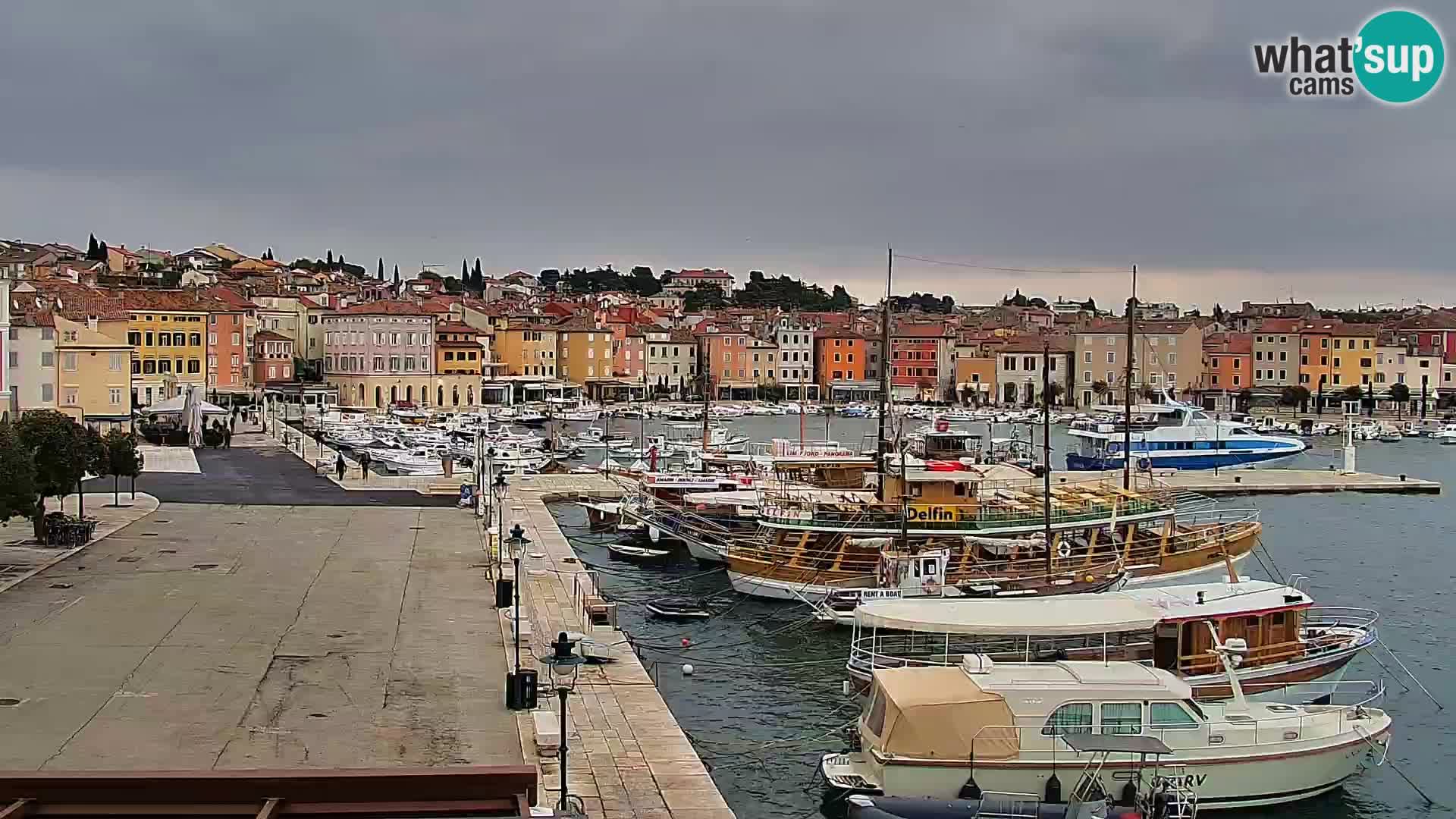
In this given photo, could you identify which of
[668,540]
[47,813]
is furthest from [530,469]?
[47,813]

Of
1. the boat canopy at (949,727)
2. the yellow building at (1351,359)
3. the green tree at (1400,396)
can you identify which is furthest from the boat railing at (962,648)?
the yellow building at (1351,359)

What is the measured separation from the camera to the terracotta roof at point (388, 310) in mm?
96125

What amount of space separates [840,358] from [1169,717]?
104784 millimetres

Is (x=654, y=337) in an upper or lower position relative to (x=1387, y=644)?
upper

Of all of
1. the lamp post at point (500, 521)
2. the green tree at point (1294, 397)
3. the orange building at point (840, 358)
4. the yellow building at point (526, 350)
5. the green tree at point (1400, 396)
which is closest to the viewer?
the lamp post at point (500, 521)

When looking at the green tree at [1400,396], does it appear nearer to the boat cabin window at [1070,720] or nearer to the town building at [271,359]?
the town building at [271,359]

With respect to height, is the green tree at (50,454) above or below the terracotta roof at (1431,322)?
below

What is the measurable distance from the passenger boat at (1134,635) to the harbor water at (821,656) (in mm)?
1315

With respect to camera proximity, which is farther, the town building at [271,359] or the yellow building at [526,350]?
the yellow building at [526,350]

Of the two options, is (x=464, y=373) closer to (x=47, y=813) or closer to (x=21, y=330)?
(x=21, y=330)

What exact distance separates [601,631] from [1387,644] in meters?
13.0

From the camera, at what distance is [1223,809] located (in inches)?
594

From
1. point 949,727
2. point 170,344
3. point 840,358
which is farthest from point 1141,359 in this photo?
point 949,727

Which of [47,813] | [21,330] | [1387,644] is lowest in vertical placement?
[1387,644]
